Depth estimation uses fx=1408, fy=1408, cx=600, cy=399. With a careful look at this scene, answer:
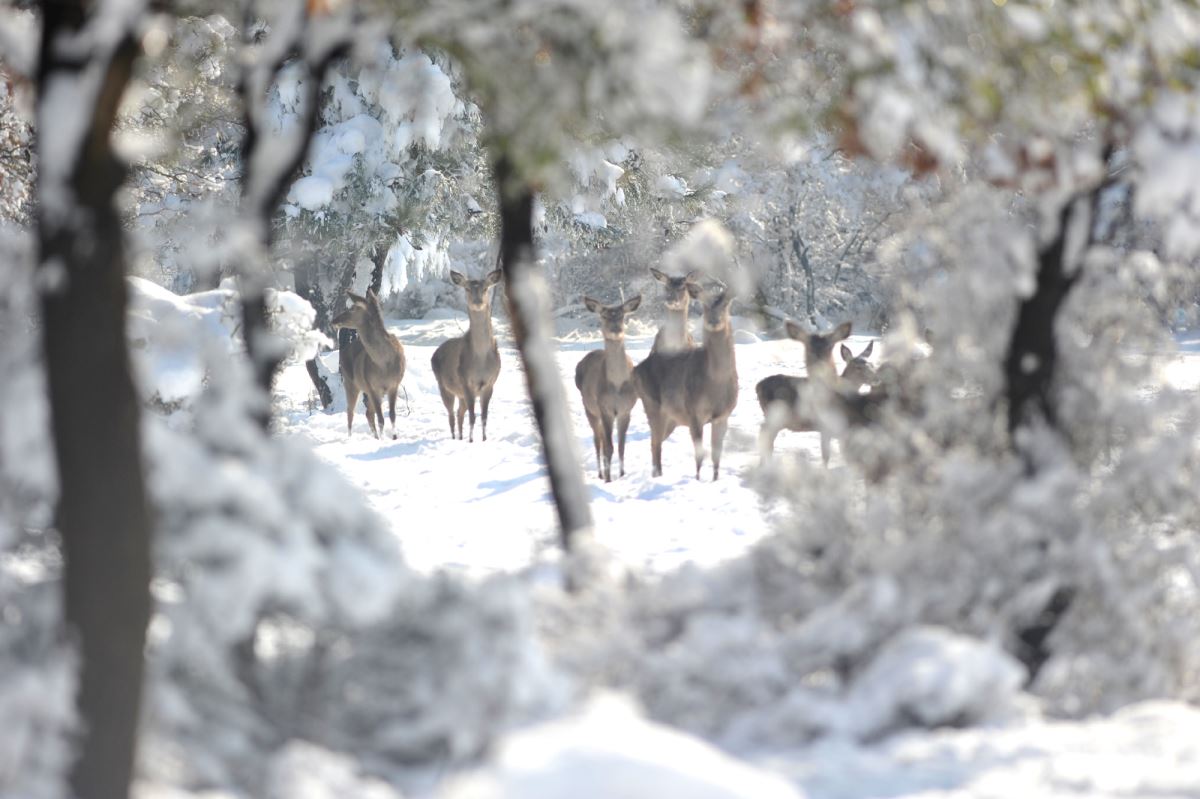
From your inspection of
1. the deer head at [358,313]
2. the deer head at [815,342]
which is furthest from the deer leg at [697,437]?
the deer head at [358,313]

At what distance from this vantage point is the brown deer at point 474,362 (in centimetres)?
2045

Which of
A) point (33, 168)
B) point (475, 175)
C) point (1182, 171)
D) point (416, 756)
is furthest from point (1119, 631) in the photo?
point (475, 175)

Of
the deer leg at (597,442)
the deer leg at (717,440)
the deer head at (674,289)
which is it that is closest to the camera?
the deer leg at (717,440)

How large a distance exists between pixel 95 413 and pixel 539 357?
310cm

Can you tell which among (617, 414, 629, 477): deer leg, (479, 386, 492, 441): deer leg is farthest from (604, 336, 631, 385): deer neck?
(479, 386, 492, 441): deer leg

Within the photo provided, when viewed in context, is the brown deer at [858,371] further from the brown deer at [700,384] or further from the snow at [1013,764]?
the snow at [1013,764]

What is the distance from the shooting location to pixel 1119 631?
6.12 meters

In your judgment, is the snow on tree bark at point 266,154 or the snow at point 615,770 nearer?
the snow at point 615,770

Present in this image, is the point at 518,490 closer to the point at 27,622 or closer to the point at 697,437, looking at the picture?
the point at 697,437

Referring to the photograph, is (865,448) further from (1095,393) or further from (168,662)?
(168,662)

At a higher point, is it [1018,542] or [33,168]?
[33,168]

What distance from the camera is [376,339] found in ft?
70.9

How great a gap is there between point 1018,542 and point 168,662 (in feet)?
11.4

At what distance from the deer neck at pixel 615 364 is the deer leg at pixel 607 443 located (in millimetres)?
447
